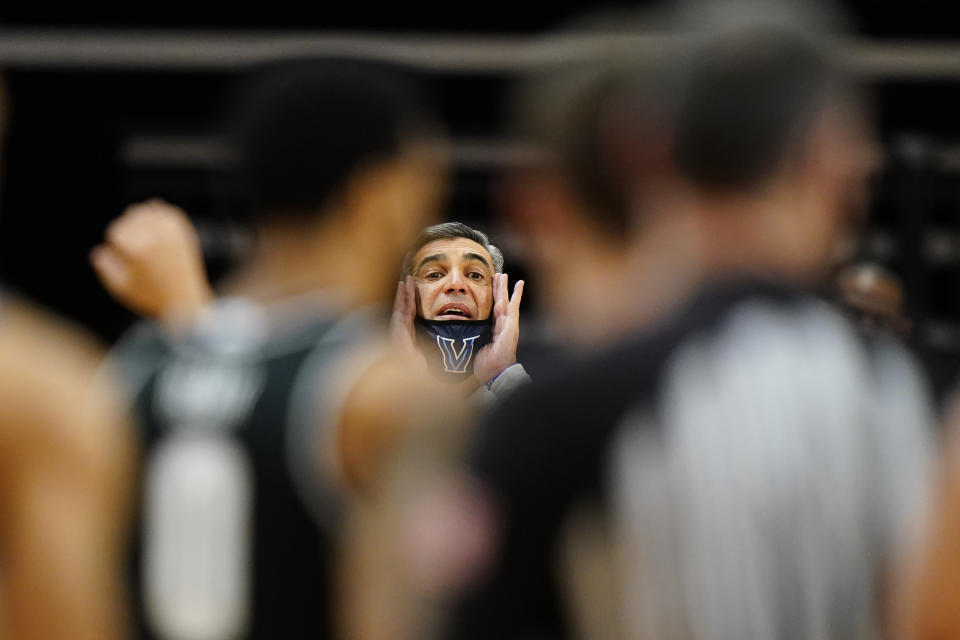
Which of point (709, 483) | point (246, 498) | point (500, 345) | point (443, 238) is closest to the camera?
point (709, 483)

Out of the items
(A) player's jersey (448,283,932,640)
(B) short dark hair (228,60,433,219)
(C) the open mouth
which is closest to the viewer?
(A) player's jersey (448,283,932,640)

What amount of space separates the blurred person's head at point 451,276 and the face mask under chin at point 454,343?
0.03 m

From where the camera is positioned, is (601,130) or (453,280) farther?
(453,280)

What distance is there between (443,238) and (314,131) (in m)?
2.53

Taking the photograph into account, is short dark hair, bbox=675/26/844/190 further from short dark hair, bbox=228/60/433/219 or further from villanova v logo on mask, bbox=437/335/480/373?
villanova v logo on mask, bbox=437/335/480/373

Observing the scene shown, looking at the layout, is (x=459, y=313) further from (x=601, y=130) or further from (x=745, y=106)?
(x=745, y=106)

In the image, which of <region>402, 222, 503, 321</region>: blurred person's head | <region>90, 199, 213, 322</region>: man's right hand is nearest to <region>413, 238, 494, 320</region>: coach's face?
<region>402, 222, 503, 321</region>: blurred person's head

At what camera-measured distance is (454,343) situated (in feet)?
15.4

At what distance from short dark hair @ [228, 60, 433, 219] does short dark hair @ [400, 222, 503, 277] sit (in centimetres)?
236

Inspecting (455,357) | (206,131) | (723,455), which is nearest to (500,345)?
(455,357)

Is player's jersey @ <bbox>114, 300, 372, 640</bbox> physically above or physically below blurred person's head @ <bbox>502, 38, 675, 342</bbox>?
below

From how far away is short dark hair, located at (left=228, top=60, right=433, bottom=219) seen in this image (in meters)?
2.54

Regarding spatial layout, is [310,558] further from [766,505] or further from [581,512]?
[766,505]

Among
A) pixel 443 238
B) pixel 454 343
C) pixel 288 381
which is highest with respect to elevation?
pixel 443 238
